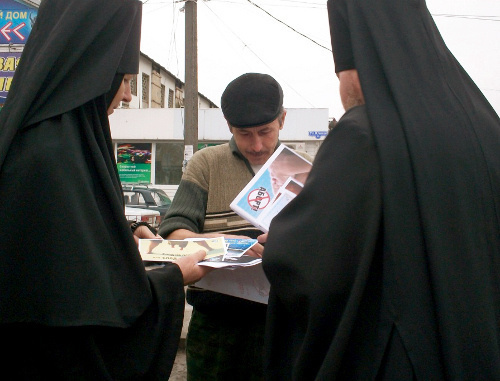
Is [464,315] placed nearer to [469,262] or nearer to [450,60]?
[469,262]

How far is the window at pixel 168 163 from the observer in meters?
20.7

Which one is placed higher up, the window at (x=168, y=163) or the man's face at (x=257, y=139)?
the man's face at (x=257, y=139)

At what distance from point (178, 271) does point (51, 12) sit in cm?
100

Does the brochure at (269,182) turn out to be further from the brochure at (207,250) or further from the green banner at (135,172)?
the green banner at (135,172)

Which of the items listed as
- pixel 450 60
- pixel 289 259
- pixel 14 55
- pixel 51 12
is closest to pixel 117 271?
pixel 289 259

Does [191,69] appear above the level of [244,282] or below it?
above

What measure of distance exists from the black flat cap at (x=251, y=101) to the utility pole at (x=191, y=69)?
8.94 metres

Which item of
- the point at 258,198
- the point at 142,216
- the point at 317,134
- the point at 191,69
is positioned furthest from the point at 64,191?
the point at 317,134

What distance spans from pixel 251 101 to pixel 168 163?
745 inches

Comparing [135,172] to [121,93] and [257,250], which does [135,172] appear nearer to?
[257,250]

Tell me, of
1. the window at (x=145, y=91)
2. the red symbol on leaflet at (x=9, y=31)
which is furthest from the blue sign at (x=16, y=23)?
the window at (x=145, y=91)

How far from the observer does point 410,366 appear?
1.21 metres

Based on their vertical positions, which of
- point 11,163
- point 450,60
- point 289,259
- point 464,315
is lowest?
point 464,315

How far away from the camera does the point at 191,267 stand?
74.4 inches
